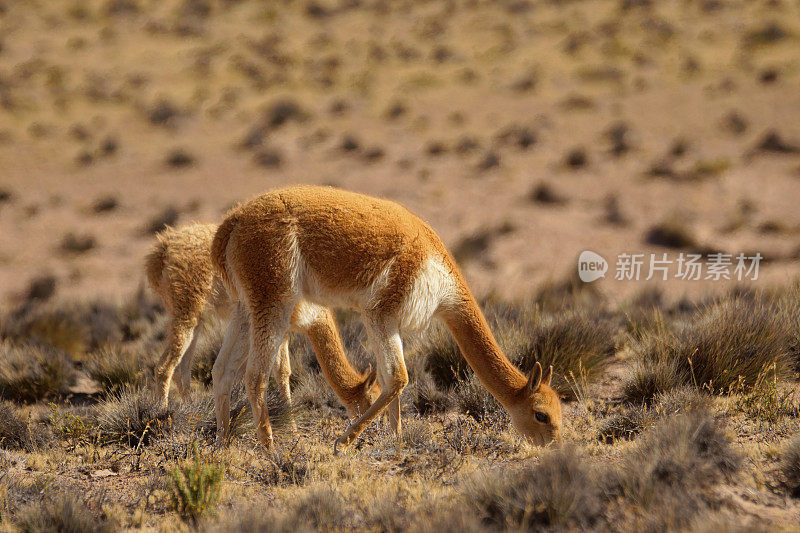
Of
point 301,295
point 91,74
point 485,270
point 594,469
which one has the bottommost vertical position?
point 485,270

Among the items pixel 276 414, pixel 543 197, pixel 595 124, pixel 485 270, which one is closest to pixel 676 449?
pixel 276 414

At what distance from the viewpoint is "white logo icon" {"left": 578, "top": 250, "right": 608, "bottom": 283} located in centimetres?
1358

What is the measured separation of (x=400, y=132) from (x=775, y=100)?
12.3m

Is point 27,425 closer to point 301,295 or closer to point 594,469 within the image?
point 301,295

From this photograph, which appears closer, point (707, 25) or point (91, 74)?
point (91, 74)

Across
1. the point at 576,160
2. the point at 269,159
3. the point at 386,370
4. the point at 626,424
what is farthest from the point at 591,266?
the point at 269,159

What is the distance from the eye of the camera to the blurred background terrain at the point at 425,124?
16422mm

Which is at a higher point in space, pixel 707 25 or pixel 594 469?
pixel 707 25

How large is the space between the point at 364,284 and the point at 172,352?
8.13 feet

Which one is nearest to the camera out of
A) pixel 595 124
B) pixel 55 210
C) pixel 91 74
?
pixel 55 210

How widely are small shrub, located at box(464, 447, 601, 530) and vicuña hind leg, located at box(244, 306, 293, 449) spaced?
2.00 m

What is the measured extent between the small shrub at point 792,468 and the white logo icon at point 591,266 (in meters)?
8.76

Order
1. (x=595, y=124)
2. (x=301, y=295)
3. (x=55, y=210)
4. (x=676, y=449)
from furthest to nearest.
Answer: (x=595, y=124) < (x=55, y=210) < (x=301, y=295) < (x=676, y=449)

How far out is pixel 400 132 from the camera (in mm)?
24109
